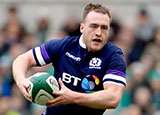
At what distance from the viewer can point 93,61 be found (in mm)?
6848

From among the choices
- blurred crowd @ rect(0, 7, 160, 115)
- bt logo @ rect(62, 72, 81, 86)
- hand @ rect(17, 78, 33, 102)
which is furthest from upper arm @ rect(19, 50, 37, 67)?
blurred crowd @ rect(0, 7, 160, 115)

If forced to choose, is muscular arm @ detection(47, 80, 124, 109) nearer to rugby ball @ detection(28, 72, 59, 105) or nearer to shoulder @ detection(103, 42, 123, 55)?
rugby ball @ detection(28, 72, 59, 105)

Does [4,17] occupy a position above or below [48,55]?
below

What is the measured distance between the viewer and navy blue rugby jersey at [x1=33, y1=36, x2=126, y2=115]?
21.9ft

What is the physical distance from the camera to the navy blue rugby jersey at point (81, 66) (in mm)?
6668

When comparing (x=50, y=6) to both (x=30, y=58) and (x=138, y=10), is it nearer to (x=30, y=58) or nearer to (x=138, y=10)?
(x=138, y=10)

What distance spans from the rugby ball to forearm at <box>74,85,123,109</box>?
1.08 ft

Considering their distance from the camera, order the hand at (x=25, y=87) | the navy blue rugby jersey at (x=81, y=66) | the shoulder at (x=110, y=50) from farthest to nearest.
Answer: the shoulder at (x=110, y=50) → the navy blue rugby jersey at (x=81, y=66) → the hand at (x=25, y=87)

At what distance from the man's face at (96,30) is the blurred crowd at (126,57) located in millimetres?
4482

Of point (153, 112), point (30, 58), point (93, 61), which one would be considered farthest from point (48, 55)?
point (153, 112)

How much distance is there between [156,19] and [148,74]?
2.39 metres

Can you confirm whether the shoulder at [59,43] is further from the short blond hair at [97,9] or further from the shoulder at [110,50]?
the shoulder at [110,50]

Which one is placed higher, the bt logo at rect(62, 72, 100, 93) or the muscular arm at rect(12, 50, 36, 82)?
the muscular arm at rect(12, 50, 36, 82)

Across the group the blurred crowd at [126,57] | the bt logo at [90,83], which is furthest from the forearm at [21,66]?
the blurred crowd at [126,57]
